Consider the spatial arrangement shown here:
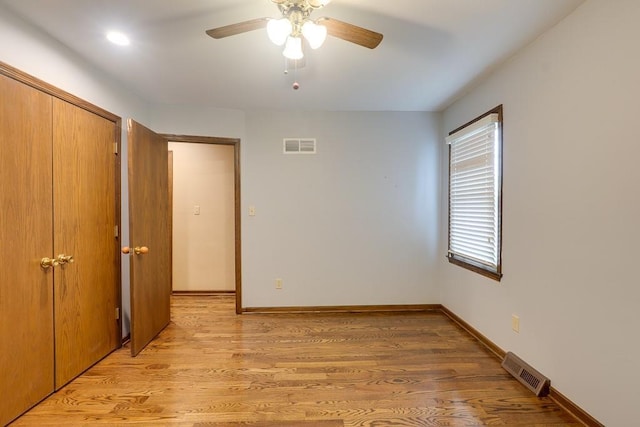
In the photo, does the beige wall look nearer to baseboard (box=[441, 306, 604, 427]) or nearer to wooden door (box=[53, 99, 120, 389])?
wooden door (box=[53, 99, 120, 389])

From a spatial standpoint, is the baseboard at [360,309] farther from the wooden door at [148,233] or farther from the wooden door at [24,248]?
the wooden door at [24,248]

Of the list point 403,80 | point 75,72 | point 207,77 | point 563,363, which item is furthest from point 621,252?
point 75,72

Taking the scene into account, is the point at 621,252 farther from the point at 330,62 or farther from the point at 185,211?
the point at 185,211

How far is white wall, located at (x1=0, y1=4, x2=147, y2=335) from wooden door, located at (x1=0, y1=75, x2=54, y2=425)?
172 millimetres

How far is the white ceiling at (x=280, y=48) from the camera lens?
1610 millimetres

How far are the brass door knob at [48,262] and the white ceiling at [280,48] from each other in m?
1.45

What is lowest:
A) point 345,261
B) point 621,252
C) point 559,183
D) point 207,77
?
point 345,261

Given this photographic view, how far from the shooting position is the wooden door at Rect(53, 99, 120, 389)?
191 cm

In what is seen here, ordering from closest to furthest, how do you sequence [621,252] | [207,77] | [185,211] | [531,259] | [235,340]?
[621,252]
[531,259]
[207,77]
[235,340]
[185,211]

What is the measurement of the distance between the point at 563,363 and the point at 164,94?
380 cm

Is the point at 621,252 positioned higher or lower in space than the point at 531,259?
higher

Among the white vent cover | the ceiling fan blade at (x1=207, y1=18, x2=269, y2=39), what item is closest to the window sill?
the white vent cover

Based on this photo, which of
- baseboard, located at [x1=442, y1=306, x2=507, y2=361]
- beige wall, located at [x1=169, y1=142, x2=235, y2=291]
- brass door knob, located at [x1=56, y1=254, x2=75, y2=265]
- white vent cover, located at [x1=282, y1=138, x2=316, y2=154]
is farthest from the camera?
beige wall, located at [x1=169, y1=142, x2=235, y2=291]

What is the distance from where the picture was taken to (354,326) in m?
2.97
